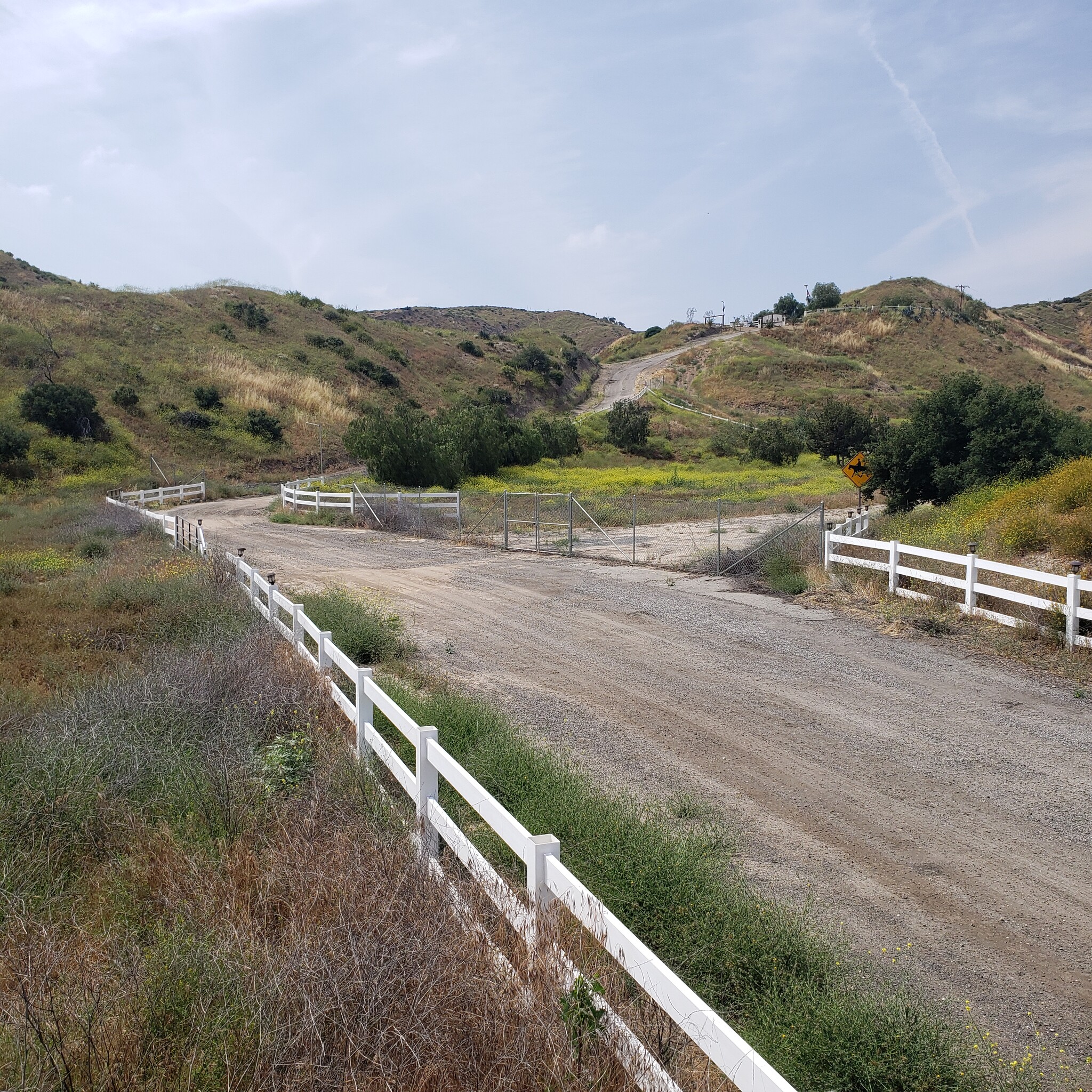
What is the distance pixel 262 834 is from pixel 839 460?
5557 cm

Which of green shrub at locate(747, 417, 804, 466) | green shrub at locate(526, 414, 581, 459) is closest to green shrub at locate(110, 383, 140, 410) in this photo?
green shrub at locate(526, 414, 581, 459)

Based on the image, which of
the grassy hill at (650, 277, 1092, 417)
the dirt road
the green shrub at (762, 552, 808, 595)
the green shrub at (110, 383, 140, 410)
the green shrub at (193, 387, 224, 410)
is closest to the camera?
the green shrub at (762, 552, 808, 595)

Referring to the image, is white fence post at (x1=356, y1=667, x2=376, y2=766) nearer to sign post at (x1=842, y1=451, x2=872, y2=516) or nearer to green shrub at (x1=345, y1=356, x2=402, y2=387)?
sign post at (x1=842, y1=451, x2=872, y2=516)

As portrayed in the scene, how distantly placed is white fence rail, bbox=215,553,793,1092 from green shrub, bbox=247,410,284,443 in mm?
53780

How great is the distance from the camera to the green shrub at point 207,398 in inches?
2288

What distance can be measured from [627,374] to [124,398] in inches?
2866

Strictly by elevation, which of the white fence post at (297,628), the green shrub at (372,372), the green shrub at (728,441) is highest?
the green shrub at (372,372)

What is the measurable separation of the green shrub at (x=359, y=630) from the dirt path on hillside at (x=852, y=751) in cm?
49

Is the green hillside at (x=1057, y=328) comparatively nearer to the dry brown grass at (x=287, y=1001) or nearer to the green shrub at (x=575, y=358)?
the green shrub at (x=575, y=358)

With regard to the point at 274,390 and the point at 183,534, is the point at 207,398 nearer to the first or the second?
the point at 274,390

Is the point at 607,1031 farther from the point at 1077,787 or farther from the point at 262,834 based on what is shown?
the point at 1077,787

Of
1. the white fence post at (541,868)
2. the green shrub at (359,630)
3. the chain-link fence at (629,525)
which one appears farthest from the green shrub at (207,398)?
the white fence post at (541,868)

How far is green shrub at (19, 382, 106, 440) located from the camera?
157ft

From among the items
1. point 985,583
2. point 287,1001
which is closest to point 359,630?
point 287,1001
